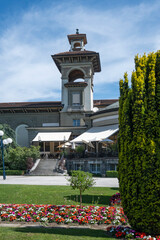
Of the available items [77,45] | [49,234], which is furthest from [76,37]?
[49,234]

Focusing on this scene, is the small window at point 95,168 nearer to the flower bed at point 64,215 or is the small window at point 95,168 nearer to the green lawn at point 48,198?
the green lawn at point 48,198

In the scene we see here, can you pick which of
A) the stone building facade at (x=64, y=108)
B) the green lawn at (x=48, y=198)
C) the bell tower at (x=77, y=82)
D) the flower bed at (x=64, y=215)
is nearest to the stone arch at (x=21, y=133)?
the stone building facade at (x=64, y=108)

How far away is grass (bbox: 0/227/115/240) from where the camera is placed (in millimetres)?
6043

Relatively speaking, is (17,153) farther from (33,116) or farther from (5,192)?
(5,192)

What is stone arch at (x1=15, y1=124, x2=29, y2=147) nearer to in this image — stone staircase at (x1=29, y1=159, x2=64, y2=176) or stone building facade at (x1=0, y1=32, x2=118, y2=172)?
stone building facade at (x1=0, y1=32, x2=118, y2=172)

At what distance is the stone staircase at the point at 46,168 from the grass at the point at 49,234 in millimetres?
17973

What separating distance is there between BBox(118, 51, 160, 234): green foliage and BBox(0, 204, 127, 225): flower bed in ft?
5.24

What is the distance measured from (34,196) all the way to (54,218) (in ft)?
13.7

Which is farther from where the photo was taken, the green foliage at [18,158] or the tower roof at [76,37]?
the tower roof at [76,37]

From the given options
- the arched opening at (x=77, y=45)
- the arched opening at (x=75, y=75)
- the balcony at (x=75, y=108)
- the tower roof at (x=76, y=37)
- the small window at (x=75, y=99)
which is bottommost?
the balcony at (x=75, y=108)

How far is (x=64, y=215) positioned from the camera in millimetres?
7977

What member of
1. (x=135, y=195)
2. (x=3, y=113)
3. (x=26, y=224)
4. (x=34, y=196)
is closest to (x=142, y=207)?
(x=135, y=195)

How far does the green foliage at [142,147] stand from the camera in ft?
19.4

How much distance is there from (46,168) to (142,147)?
21616 mm
